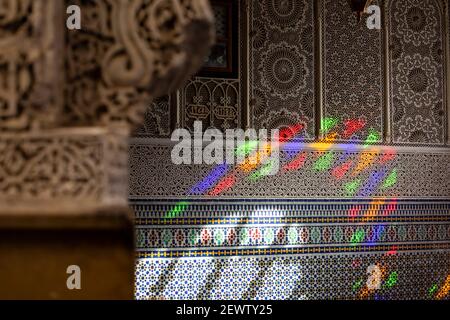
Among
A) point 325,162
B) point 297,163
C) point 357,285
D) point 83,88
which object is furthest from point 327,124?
point 83,88

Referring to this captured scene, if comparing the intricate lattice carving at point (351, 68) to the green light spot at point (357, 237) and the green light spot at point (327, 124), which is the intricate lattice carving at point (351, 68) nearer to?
the green light spot at point (327, 124)

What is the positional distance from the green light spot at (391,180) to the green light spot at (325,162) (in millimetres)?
511

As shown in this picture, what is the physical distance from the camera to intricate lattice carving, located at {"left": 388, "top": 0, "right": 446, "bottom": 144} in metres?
5.57

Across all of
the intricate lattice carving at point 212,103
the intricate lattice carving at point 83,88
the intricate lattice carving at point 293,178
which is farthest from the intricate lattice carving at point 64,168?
the intricate lattice carving at point 212,103

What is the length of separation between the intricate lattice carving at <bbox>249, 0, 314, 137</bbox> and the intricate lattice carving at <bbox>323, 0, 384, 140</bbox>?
150mm

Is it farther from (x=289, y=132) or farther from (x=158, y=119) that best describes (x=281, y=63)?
(x=158, y=119)

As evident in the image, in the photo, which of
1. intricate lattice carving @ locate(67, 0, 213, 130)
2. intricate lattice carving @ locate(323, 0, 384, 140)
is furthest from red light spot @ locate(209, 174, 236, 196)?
intricate lattice carving @ locate(67, 0, 213, 130)

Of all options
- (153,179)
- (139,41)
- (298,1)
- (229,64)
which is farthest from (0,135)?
(298,1)

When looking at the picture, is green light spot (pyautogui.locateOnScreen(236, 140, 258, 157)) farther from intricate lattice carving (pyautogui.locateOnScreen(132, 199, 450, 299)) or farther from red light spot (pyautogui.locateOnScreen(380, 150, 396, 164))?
red light spot (pyautogui.locateOnScreen(380, 150, 396, 164))

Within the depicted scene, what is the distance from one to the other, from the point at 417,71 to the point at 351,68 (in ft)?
2.10

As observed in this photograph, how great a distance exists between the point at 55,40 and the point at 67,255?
0.44m

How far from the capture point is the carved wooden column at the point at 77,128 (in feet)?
4.51

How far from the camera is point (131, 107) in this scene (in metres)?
1.41

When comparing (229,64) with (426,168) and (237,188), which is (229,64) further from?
(426,168)
